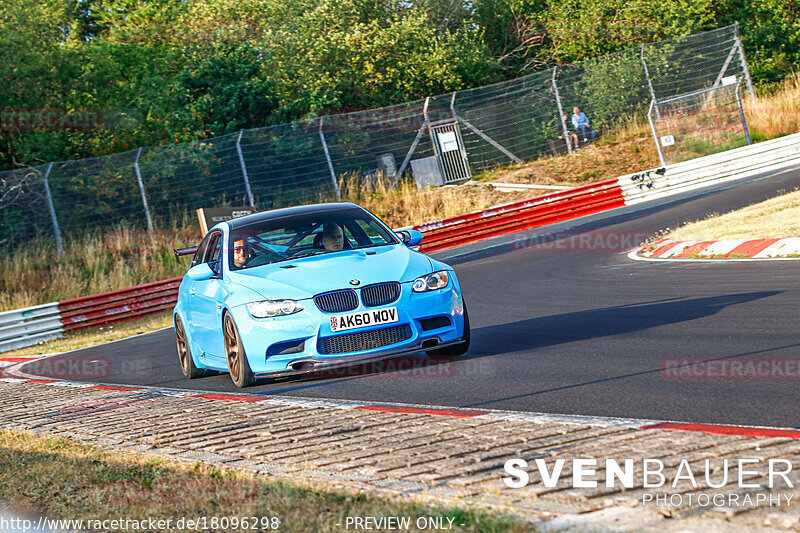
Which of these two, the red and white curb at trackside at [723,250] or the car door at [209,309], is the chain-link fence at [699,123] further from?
the car door at [209,309]

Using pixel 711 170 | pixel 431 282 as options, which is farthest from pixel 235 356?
pixel 711 170

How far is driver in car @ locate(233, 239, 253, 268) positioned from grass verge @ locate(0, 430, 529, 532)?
3.20 metres

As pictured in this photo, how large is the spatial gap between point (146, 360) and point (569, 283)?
19.8 ft

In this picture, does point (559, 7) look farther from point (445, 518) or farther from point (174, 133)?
point (445, 518)

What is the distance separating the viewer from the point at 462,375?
772 cm

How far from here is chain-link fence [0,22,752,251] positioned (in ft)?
81.9

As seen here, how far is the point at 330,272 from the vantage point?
8.09 metres

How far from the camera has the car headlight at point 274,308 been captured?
25.7ft

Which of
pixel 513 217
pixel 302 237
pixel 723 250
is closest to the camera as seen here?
pixel 302 237

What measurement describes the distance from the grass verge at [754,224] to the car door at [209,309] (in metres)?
8.02

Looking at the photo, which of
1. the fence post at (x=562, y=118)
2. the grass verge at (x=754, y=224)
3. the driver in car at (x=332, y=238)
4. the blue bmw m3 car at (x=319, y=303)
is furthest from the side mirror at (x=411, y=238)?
the fence post at (x=562, y=118)

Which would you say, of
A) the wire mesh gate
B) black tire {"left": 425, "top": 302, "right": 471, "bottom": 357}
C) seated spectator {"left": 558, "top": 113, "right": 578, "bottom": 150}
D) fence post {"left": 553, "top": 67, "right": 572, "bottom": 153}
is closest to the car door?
black tire {"left": 425, "top": 302, "right": 471, "bottom": 357}

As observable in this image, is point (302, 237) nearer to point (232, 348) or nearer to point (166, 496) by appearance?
point (232, 348)

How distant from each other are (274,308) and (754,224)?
9.85 meters
